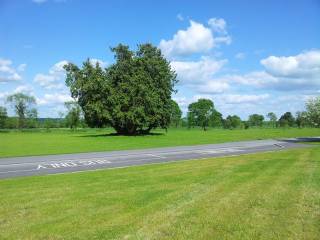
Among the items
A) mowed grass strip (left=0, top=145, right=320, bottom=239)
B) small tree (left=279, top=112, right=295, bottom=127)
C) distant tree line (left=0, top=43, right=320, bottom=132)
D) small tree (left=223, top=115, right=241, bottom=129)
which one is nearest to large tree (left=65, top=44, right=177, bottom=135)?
distant tree line (left=0, top=43, right=320, bottom=132)

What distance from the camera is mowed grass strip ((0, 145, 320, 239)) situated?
24.0 ft

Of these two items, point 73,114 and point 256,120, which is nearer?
point 73,114

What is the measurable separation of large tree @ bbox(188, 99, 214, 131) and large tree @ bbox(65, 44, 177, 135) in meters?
64.9

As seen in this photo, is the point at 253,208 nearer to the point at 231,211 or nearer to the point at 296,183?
the point at 231,211

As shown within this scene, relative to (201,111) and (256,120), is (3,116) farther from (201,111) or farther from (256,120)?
(256,120)

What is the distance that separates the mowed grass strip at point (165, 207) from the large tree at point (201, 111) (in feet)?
372

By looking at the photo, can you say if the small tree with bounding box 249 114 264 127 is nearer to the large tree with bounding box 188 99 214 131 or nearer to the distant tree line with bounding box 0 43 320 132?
the large tree with bounding box 188 99 214 131

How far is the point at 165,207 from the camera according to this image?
916 centimetres

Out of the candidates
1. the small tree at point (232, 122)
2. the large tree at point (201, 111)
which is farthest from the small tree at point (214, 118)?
the small tree at point (232, 122)

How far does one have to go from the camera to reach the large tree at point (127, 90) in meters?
56.4

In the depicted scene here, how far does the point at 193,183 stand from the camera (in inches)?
500

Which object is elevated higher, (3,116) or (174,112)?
(3,116)

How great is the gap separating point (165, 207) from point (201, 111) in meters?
120

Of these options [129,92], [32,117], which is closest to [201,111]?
[32,117]
